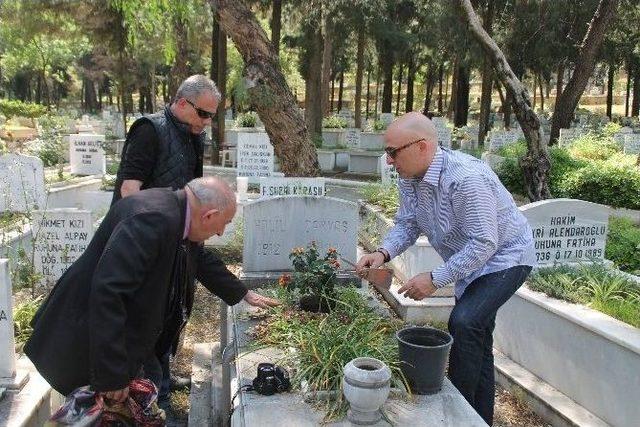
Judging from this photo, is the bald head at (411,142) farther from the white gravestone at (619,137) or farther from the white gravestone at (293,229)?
the white gravestone at (619,137)

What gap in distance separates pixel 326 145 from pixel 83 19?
895 centimetres

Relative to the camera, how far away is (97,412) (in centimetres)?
242

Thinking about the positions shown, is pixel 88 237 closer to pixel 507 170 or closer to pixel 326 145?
pixel 507 170

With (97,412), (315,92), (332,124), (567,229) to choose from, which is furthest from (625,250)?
Answer: (332,124)

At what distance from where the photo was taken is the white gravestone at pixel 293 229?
503 centimetres

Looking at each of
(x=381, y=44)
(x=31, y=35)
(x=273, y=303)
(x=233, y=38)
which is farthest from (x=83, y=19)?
(x=273, y=303)

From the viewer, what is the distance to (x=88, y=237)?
5.84 m

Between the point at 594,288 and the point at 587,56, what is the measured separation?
442 inches

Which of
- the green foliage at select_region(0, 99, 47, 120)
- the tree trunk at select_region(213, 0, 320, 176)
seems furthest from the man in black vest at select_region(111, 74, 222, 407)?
the green foliage at select_region(0, 99, 47, 120)

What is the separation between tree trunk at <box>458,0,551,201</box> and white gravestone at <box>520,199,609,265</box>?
2.52m

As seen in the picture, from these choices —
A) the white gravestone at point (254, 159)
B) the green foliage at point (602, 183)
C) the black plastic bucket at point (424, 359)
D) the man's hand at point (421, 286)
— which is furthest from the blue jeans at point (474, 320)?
the white gravestone at point (254, 159)

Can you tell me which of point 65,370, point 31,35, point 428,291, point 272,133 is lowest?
point 65,370

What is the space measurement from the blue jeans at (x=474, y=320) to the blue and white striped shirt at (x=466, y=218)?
0.06 m

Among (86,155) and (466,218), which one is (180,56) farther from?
(466,218)
